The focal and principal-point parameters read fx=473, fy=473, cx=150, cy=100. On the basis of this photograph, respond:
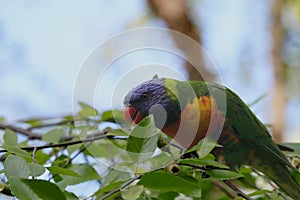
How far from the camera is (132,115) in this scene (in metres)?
0.74

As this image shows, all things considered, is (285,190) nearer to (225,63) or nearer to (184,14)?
(184,14)

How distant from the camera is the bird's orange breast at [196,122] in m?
0.74

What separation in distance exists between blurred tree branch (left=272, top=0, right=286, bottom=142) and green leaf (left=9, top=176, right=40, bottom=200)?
5.50 feet

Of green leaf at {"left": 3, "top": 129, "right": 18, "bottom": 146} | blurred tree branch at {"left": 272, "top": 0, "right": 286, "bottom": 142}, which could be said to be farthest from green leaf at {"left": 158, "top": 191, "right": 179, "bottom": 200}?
blurred tree branch at {"left": 272, "top": 0, "right": 286, "bottom": 142}

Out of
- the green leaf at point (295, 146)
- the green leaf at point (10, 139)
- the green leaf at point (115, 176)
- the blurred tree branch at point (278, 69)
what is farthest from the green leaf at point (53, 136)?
the blurred tree branch at point (278, 69)

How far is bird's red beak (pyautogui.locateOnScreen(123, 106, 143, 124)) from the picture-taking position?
2.37 feet

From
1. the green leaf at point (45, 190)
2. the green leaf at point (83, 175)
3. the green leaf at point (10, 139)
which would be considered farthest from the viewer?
the green leaf at point (10, 139)

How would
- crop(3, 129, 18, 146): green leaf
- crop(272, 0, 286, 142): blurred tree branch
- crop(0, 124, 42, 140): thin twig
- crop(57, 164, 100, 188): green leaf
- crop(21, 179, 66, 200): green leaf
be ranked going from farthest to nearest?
1. crop(272, 0, 286, 142): blurred tree branch
2. crop(0, 124, 42, 140): thin twig
3. crop(3, 129, 18, 146): green leaf
4. crop(57, 164, 100, 188): green leaf
5. crop(21, 179, 66, 200): green leaf

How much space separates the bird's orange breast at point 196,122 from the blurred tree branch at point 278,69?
1325 millimetres

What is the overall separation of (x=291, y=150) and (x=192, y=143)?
0.16m

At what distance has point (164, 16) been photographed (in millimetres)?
2525

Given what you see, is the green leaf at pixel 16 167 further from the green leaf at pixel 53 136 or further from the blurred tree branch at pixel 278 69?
the blurred tree branch at pixel 278 69

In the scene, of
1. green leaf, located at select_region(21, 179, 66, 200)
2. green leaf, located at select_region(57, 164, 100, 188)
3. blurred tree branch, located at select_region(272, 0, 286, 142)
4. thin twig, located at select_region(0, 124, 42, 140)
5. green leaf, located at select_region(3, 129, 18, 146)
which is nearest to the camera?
green leaf, located at select_region(21, 179, 66, 200)

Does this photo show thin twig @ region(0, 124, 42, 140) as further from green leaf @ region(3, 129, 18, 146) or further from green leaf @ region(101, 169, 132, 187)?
green leaf @ region(101, 169, 132, 187)
